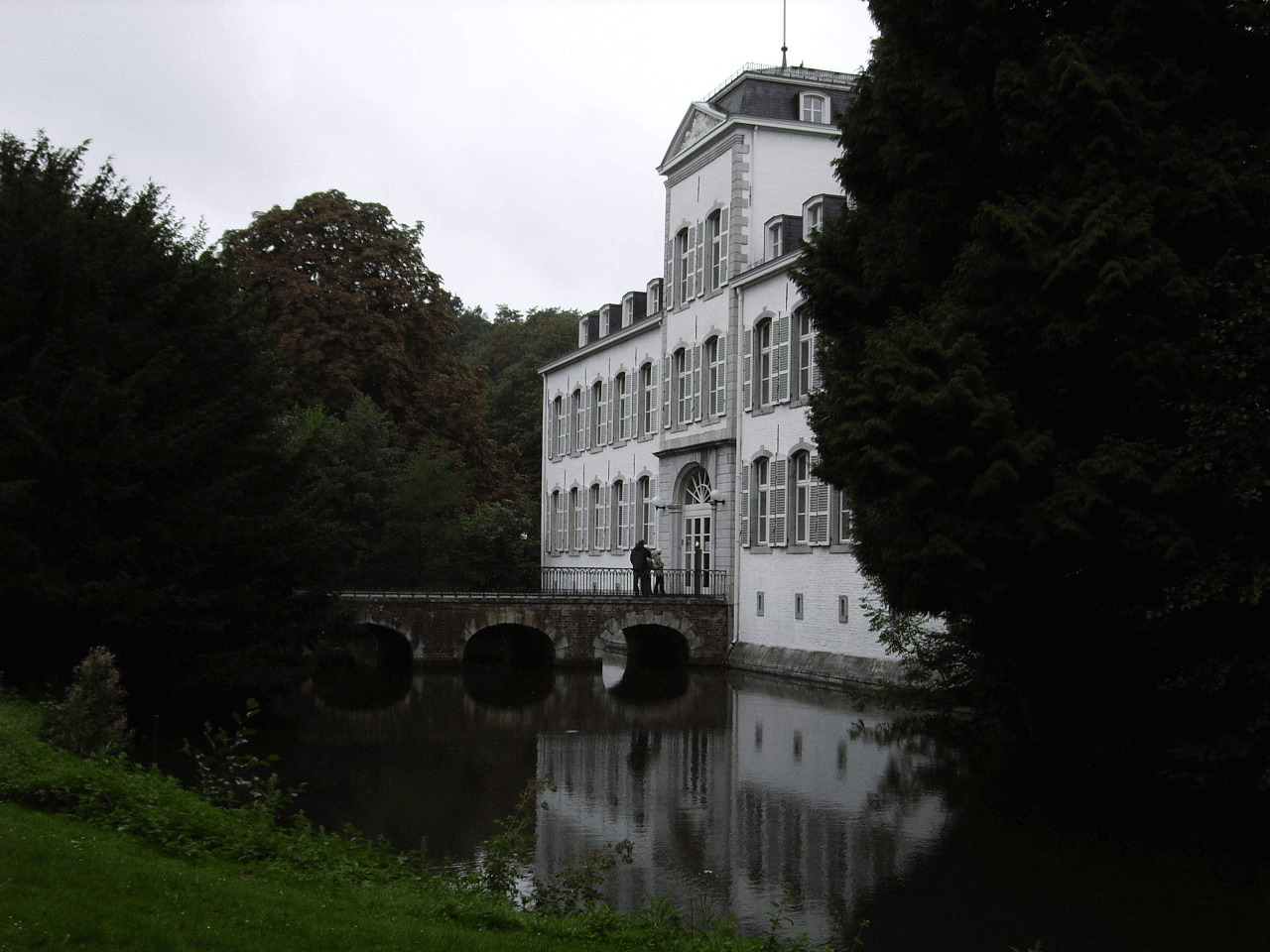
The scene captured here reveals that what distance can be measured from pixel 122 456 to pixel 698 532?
19.3 meters

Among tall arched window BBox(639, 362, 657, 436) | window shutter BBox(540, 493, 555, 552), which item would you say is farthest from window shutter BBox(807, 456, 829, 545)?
window shutter BBox(540, 493, 555, 552)

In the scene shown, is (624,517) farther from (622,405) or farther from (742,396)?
(742,396)

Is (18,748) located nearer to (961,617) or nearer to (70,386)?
(70,386)

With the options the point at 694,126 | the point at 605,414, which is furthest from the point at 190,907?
the point at 605,414

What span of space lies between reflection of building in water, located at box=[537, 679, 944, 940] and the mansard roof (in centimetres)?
1693

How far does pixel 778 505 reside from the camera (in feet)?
93.0

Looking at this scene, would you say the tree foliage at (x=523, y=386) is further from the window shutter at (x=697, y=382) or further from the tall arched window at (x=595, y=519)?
the window shutter at (x=697, y=382)

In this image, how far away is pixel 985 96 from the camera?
501 inches

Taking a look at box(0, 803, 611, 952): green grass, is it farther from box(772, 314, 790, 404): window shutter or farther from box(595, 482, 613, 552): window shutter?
box(595, 482, 613, 552): window shutter

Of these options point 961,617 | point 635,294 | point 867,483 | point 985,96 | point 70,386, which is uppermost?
point 635,294

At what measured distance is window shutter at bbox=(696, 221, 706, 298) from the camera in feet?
107

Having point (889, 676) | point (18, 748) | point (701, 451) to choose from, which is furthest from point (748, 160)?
point (18, 748)

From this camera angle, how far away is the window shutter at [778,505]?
28.1m

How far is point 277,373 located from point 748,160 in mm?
16574
